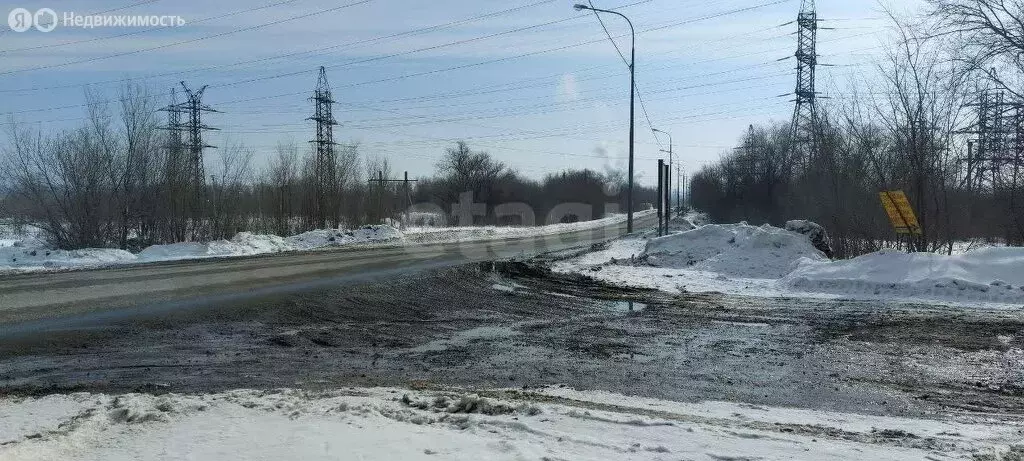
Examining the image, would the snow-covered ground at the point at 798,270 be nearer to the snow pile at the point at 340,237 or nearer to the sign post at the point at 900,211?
the sign post at the point at 900,211

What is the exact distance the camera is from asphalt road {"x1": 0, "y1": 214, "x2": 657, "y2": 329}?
11.5m

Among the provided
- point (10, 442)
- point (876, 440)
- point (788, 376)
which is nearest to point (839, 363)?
point (788, 376)

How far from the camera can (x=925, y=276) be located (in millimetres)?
14883

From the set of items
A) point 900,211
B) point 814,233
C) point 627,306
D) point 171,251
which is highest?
point 900,211

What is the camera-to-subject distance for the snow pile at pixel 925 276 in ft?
46.0

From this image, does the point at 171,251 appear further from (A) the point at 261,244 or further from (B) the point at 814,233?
(B) the point at 814,233

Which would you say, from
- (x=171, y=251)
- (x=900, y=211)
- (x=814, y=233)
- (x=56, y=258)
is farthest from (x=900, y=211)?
(x=56, y=258)

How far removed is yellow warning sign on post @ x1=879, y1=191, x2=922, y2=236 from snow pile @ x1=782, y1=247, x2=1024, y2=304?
3858mm

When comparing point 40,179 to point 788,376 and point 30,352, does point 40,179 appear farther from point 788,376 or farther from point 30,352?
point 788,376

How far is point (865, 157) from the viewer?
29453 millimetres

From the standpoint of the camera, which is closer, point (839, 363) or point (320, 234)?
point (839, 363)

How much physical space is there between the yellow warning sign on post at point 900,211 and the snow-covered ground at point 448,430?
15.3 meters

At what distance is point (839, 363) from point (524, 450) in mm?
5380

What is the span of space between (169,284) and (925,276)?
16.3m
